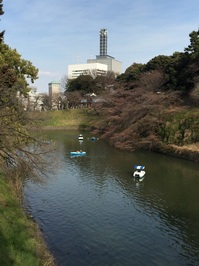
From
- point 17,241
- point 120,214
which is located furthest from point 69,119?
point 17,241

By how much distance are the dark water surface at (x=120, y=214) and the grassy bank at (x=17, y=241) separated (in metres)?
1.50

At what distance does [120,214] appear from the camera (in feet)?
59.9

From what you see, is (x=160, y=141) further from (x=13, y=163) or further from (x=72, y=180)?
(x=13, y=163)

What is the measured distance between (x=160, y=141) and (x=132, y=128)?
4926 millimetres

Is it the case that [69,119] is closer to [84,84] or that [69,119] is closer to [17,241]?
[84,84]

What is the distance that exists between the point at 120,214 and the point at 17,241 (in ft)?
27.3

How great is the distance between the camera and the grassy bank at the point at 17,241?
32.7 ft

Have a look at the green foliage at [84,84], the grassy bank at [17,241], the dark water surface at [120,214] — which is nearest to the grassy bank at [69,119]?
the green foliage at [84,84]

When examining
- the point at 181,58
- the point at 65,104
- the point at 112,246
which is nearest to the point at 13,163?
the point at 112,246

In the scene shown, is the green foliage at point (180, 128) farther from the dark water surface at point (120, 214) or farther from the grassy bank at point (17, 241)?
the grassy bank at point (17, 241)

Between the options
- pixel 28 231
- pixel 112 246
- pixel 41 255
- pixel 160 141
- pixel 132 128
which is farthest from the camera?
pixel 132 128

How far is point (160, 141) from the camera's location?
125 feet

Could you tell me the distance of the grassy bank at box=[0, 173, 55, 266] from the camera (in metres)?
9.95

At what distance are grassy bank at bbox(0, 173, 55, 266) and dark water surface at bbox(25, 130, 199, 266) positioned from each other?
1505 millimetres
